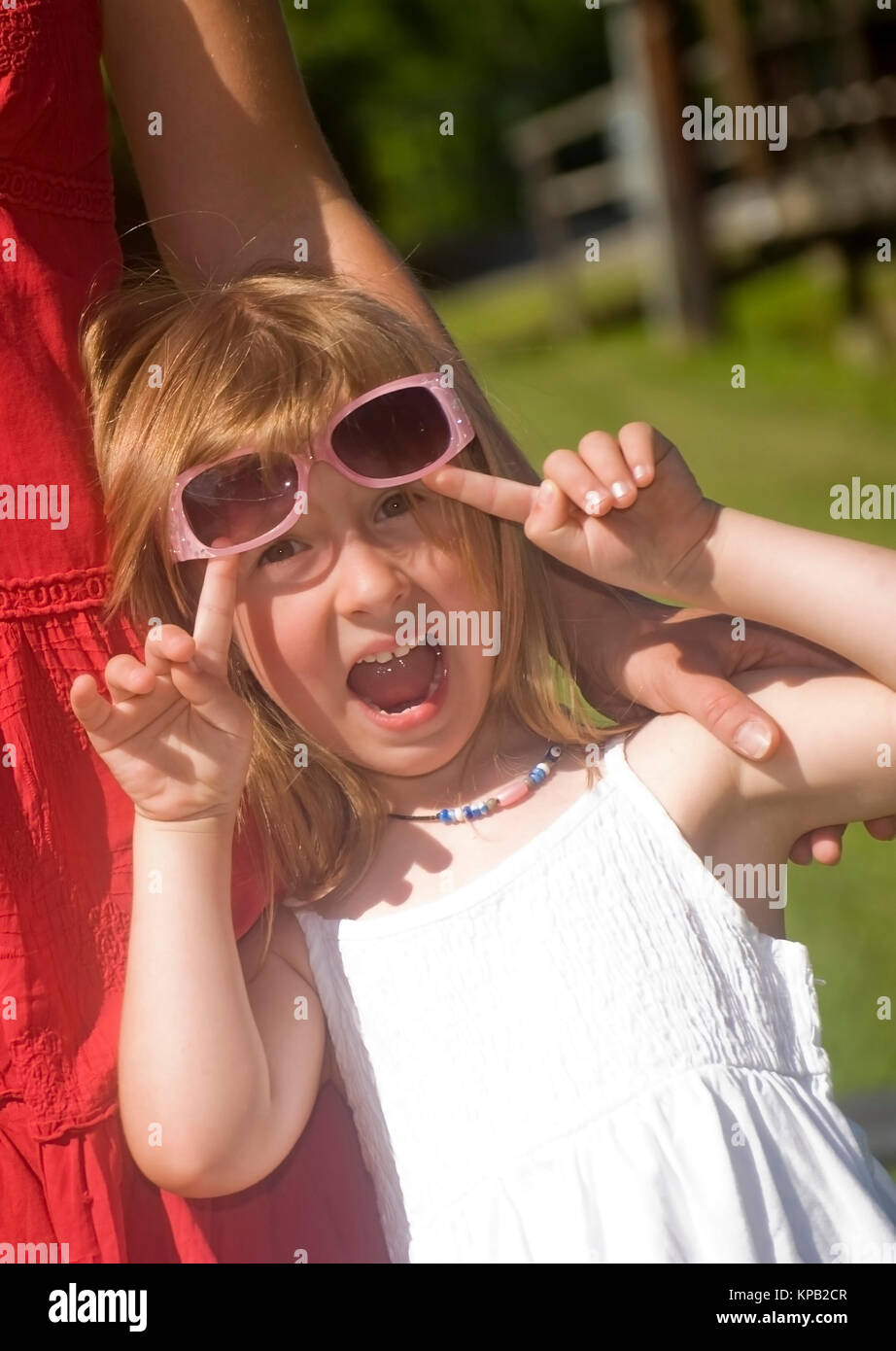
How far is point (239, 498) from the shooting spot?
1.40 meters

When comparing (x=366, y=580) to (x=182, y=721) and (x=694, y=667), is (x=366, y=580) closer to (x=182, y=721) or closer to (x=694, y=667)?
(x=182, y=721)

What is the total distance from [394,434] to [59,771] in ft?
1.36

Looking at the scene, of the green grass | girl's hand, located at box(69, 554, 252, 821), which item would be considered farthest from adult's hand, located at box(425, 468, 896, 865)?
the green grass

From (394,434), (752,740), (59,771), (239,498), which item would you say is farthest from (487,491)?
(59,771)

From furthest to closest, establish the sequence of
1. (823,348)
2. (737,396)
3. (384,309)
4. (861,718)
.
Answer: (823,348)
(737,396)
(384,309)
(861,718)

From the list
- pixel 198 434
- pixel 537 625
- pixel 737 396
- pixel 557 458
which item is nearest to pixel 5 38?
pixel 198 434

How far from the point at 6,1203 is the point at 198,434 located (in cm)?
69

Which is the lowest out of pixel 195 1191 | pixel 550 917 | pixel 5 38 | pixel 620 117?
pixel 195 1191

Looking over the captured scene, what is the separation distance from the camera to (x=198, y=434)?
1.43 meters

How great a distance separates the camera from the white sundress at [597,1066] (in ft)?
4.36

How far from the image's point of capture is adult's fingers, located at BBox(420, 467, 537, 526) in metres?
1.38

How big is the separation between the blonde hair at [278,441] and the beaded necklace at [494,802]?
37mm

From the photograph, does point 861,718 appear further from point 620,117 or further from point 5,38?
point 620,117

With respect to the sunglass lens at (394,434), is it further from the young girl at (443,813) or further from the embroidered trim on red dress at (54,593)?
the embroidered trim on red dress at (54,593)
